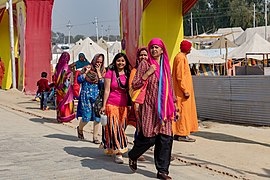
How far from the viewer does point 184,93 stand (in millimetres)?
7699

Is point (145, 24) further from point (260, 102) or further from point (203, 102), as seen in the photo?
point (260, 102)

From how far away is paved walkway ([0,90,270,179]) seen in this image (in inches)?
225

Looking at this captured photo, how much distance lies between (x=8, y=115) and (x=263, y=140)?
678 centimetres

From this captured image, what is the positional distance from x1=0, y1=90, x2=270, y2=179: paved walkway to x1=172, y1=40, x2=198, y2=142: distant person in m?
0.24

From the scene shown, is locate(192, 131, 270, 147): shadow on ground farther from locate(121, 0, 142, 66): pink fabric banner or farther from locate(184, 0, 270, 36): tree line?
locate(184, 0, 270, 36): tree line

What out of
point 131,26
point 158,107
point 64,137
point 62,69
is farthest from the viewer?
point 131,26

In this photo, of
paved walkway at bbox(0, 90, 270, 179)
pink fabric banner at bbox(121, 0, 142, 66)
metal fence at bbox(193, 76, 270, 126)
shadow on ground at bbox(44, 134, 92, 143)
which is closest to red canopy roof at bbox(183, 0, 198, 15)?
pink fabric banner at bbox(121, 0, 142, 66)

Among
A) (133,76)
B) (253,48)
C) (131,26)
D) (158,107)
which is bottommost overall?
(158,107)

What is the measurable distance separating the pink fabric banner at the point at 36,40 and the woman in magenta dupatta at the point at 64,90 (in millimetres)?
8307

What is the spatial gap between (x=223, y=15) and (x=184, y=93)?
63220 millimetres

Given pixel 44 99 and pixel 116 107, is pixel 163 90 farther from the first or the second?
pixel 44 99

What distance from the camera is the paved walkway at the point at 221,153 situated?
5.71 meters

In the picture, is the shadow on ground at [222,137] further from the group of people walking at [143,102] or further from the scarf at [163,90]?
the scarf at [163,90]

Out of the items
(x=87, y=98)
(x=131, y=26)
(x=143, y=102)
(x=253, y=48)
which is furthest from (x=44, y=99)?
(x=253, y=48)
